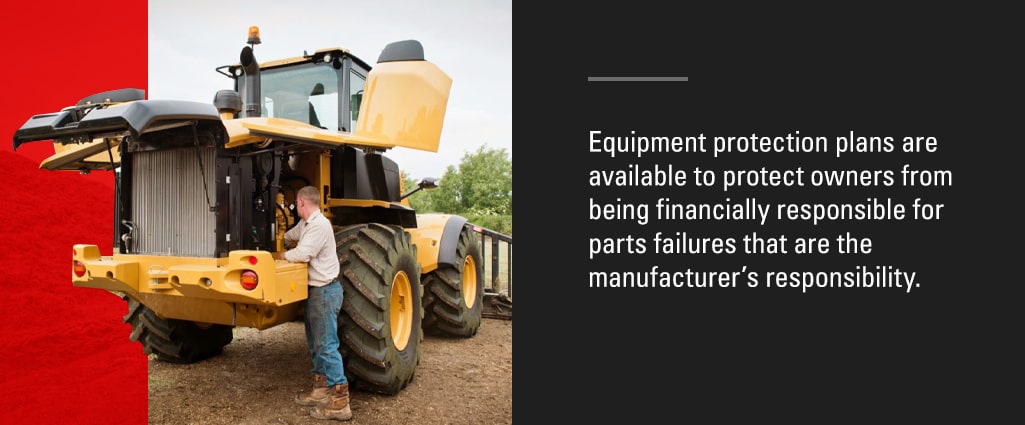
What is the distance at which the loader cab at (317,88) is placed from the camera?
5.59 metres

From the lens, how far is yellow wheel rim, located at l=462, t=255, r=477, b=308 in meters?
7.32

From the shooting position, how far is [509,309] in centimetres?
825

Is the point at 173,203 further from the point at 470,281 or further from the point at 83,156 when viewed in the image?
the point at 470,281

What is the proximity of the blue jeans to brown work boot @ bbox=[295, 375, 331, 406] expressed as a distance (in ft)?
0.56

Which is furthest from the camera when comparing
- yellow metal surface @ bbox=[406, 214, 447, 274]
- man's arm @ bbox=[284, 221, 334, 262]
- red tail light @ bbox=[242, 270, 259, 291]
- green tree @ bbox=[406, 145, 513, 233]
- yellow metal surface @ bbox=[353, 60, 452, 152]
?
green tree @ bbox=[406, 145, 513, 233]

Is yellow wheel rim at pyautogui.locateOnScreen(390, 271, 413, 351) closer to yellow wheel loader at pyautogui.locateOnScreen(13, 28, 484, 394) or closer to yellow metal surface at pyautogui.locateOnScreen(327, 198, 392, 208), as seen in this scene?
yellow wheel loader at pyautogui.locateOnScreen(13, 28, 484, 394)

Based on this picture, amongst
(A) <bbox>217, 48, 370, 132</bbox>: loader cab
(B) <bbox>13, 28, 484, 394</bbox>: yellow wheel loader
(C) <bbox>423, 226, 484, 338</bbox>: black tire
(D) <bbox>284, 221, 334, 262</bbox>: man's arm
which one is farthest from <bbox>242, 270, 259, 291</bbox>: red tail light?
(C) <bbox>423, 226, 484, 338</bbox>: black tire

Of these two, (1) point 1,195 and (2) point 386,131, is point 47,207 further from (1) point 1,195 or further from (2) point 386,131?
(2) point 386,131

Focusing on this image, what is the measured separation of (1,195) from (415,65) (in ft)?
26.0

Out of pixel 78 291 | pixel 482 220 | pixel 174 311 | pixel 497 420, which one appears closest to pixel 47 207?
pixel 78 291

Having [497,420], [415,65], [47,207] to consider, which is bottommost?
[497,420]

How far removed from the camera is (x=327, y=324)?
160 inches

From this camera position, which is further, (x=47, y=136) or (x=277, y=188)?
(x=277, y=188)

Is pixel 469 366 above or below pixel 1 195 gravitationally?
below
